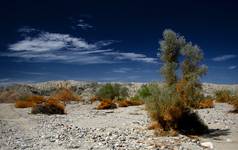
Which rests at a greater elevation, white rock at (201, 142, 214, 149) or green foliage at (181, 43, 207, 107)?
green foliage at (181, 43, 207, 107)

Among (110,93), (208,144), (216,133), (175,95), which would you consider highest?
(110,93)

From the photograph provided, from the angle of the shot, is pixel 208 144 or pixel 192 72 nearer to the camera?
pixel 208 144

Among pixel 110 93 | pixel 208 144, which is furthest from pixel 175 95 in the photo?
pixel 110 93

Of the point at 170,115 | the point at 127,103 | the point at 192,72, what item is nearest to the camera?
the point at 170,115

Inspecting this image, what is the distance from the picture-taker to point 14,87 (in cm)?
7125

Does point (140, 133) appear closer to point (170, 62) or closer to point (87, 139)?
point (87, 139)

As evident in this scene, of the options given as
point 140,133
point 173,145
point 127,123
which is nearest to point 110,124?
point 127,123

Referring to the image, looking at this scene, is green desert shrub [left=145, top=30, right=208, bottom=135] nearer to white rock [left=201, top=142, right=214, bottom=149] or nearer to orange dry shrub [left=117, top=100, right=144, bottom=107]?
white rock [left=201, top=142, right=214, bottom=149]

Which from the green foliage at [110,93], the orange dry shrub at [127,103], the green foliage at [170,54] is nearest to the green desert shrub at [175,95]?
the green foliage at [170,54]

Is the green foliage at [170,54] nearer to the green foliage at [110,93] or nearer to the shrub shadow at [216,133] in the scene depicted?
the shrub shadow at [216,133]

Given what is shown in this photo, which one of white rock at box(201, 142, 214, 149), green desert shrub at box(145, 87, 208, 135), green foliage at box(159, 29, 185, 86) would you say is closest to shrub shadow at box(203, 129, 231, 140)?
green desert shrub at box(145, 87, 208, 135)

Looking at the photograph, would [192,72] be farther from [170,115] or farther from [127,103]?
[127,103]

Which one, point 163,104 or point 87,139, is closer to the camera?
point 87,139

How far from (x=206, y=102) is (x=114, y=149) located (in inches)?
819
